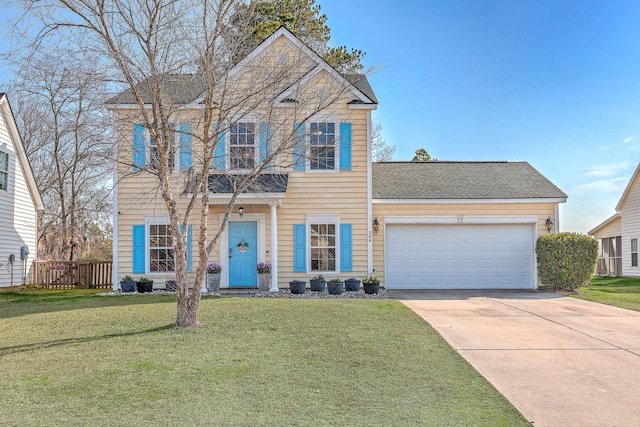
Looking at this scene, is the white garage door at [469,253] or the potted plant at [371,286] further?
the white garage door at [469,253]

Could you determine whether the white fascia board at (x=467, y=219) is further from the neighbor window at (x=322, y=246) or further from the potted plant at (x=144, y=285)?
the potted plant at (x=144, y=285)

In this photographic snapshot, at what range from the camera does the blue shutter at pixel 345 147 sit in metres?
14.0

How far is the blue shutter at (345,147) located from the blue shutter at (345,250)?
67.2 inches

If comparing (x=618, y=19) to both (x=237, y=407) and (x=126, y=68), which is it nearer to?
(x=126, y=68)

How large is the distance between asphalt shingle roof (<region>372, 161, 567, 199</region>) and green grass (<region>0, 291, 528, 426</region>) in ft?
21.8

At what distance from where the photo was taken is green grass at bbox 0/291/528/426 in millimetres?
4223

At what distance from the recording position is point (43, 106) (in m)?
21.5

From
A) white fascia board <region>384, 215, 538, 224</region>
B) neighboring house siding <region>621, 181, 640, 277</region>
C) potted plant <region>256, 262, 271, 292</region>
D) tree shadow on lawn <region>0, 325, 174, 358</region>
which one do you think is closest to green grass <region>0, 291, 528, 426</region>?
tree shadow on lawn <region>0, 325, 174, 358</region>

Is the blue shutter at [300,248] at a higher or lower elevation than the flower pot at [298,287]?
higher

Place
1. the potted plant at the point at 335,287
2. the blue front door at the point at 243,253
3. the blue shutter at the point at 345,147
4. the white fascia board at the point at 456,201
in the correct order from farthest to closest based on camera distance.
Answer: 1. the white fascia board at the point at 456,201
2. the blue front door at the point at 243,253
3. the blue shutter at the point at 345,147
4. the potted plant at the point at 335,287

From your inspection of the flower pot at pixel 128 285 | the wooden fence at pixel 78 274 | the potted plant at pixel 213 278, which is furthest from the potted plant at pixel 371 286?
the wooden fence at pixel 78 274

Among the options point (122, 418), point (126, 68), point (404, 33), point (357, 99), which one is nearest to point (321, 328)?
point (122, 418)

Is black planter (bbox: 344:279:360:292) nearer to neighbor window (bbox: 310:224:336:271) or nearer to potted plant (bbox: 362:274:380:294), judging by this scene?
potted plant (bbox: 362:274:380:294)

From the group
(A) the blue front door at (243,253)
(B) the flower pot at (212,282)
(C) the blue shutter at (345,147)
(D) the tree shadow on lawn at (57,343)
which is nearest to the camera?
(D) the tree shadow on lawn at (57,343)
